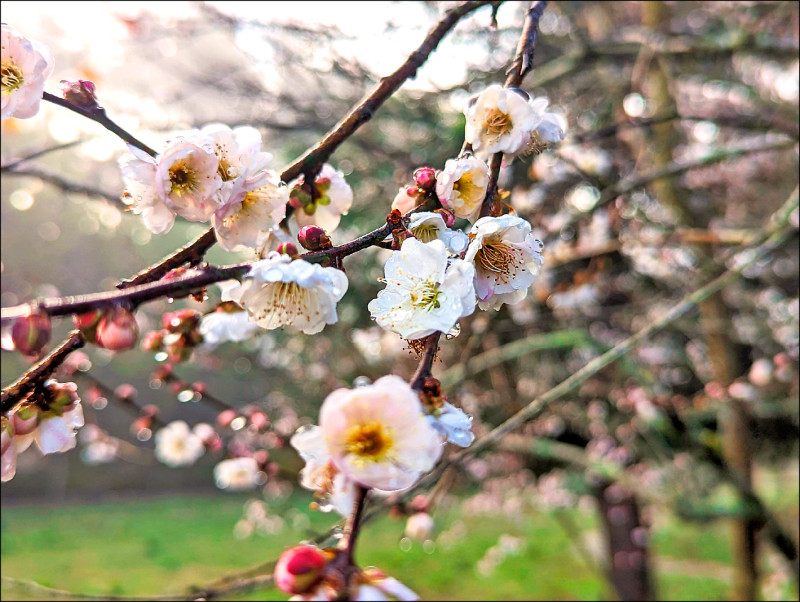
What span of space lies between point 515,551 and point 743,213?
4.03 meters

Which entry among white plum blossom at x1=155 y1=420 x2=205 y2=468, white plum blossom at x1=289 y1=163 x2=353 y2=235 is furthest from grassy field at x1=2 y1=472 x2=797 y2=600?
white plum blossom at x1=289 y1=163 x2=353 y2=235

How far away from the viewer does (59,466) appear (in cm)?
1077

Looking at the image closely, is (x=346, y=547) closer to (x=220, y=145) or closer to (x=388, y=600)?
(x=388, y=600)

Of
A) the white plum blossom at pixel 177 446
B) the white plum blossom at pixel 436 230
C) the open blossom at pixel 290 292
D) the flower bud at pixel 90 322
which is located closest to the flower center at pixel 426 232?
the white plum blossom at pixel 436 230

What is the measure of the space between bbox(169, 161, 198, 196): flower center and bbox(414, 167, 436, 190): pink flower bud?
26 cm

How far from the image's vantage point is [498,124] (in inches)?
30.9

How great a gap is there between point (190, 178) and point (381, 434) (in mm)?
412

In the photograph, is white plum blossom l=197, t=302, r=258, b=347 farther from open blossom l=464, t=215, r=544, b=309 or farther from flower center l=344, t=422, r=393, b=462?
flower center l=344, t=422, r=393, b=462

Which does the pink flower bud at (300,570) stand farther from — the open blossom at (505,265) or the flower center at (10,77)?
the flower center at (10,77)

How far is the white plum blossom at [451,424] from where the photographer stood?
1.77 feet

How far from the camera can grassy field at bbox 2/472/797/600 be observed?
531 centimetres

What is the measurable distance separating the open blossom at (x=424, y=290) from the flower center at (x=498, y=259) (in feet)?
0.26

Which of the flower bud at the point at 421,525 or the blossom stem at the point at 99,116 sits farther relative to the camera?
the flower bud at the point at 421,525

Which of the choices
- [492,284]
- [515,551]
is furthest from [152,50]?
[515,551]
